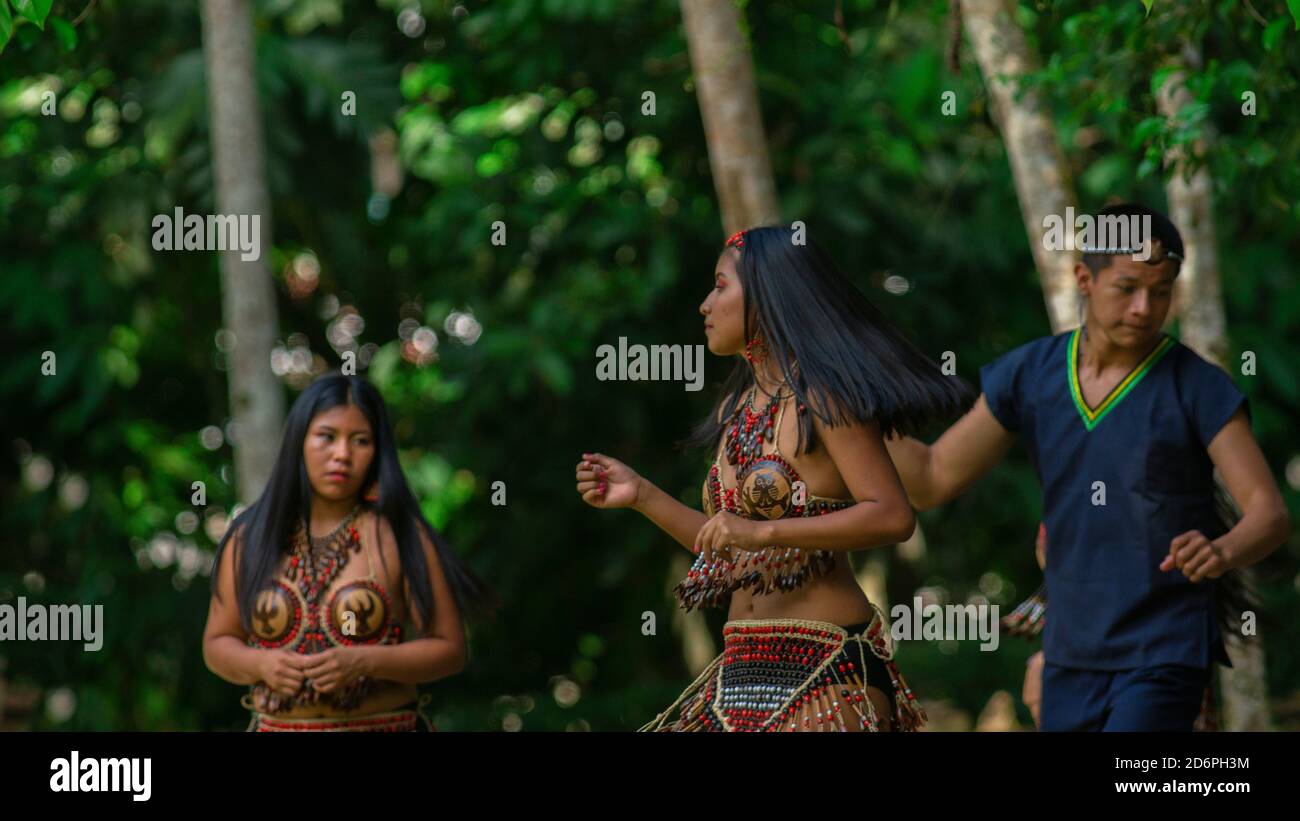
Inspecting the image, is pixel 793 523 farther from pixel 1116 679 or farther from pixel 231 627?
pixel 231 627

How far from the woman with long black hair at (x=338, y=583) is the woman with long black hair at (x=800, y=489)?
3.43 ft

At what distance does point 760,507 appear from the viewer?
14.8 ft

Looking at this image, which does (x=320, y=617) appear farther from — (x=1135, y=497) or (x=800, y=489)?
(x=1135, y=497)

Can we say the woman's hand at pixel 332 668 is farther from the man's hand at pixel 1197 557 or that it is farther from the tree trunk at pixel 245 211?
the tree trunk at pixel 245 211

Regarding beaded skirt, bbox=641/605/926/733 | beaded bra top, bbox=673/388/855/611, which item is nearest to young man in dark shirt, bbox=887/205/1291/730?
beaded skirt, bbox=641/605/926/733

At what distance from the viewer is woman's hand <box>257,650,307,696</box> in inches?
204

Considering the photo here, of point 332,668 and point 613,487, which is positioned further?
point 332,668

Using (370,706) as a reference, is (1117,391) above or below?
above

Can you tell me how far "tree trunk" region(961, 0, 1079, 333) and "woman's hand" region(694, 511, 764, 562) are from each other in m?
3.17

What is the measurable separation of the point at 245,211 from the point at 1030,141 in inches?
145

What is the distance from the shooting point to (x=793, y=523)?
4.29 metres

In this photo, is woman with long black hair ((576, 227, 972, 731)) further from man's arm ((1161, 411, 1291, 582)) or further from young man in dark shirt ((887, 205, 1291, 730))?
man's arm ((1161, 411, 1291, 582))

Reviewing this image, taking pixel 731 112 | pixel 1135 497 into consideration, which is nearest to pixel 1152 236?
pixel 1135 497
